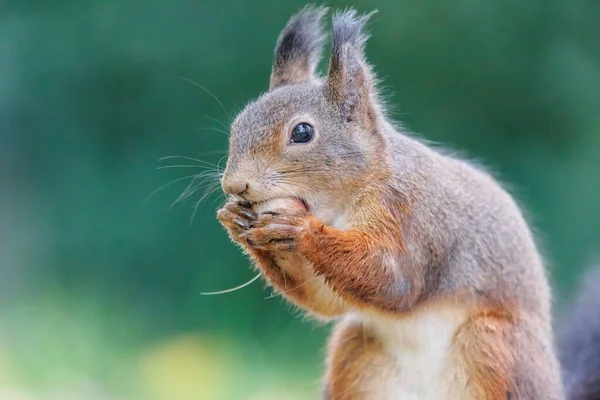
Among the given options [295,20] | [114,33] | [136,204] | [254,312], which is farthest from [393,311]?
[114,33]

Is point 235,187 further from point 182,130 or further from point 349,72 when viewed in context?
point 182,130

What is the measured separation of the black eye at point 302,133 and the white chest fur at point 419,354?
1.16 ft

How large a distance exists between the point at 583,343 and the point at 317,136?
3.01ft

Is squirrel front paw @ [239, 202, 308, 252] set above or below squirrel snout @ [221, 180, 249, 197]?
below

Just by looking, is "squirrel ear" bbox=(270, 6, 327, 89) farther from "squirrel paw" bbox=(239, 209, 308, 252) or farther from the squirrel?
"squirrel paw" bbox=(239, 209, 308, 252)

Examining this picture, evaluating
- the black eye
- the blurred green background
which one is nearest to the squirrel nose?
the black eye

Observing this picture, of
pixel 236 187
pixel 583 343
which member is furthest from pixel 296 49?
pixel 583 343

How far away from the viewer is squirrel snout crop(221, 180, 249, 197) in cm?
129

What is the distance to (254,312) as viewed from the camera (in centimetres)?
289

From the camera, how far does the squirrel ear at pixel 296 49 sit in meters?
1.57

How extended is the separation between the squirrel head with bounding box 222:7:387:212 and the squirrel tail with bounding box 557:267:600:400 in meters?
0.75

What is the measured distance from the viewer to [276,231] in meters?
1.28

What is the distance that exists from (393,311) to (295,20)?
569mm

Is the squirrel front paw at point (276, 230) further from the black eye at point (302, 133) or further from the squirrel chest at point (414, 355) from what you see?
the squirrel chest at point (414, 355)
